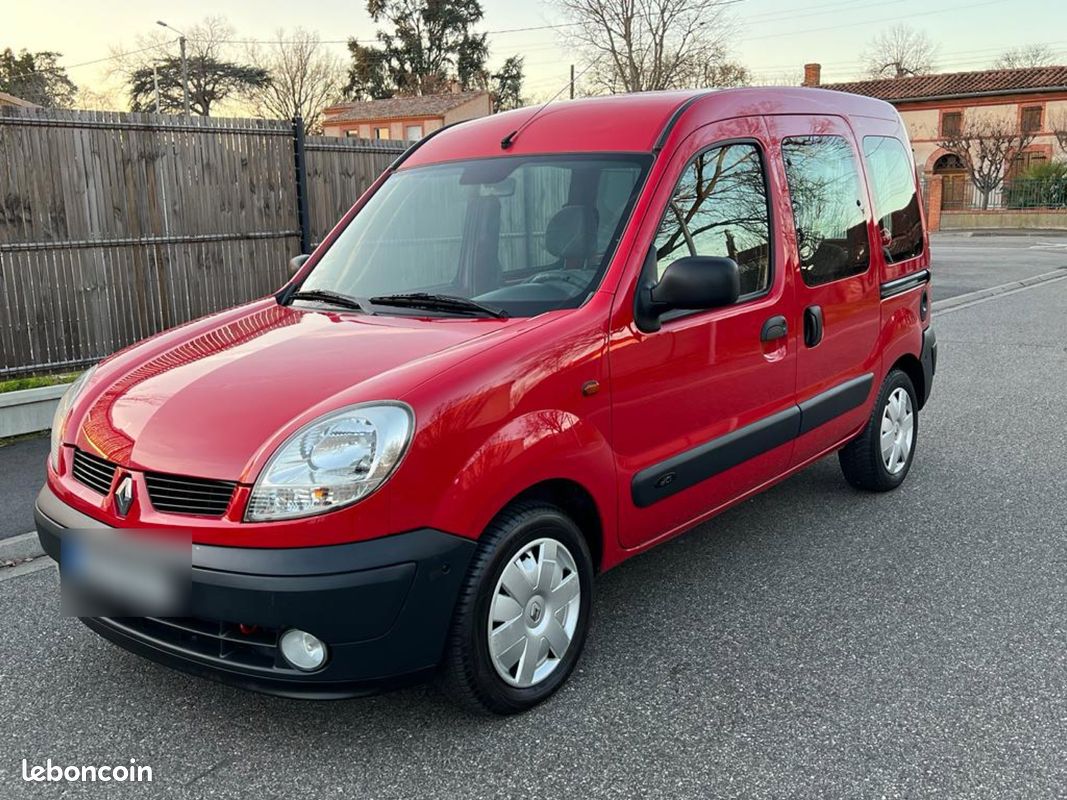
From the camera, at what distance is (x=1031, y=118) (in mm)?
49531

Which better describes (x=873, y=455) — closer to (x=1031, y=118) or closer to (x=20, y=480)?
(x=20, y=480)

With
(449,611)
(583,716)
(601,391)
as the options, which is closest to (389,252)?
(601,391)

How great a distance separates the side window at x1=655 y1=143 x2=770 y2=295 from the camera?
3.47 m

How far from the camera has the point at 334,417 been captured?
259 centimetres

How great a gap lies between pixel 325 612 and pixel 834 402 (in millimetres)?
2770

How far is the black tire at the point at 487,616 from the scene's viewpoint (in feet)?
8.92

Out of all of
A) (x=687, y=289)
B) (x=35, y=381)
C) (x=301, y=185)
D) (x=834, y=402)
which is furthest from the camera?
(x=301, y=185)

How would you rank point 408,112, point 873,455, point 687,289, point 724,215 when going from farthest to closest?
point 408,112
point 873,455
point 724,215
point 687,289

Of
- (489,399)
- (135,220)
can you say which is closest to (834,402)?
(489,399)

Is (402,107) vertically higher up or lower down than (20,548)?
higher up

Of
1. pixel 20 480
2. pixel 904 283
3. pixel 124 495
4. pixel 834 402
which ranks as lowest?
pixel 20 480

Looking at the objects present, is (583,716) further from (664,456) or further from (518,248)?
(518,248)

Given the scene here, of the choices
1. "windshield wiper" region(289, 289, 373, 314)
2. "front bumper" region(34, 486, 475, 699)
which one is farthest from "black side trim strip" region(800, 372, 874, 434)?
"front bumper" region(34, 486, 475, 699)

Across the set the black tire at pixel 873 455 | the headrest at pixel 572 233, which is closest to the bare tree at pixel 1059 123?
the black tire at pixel 873 455
